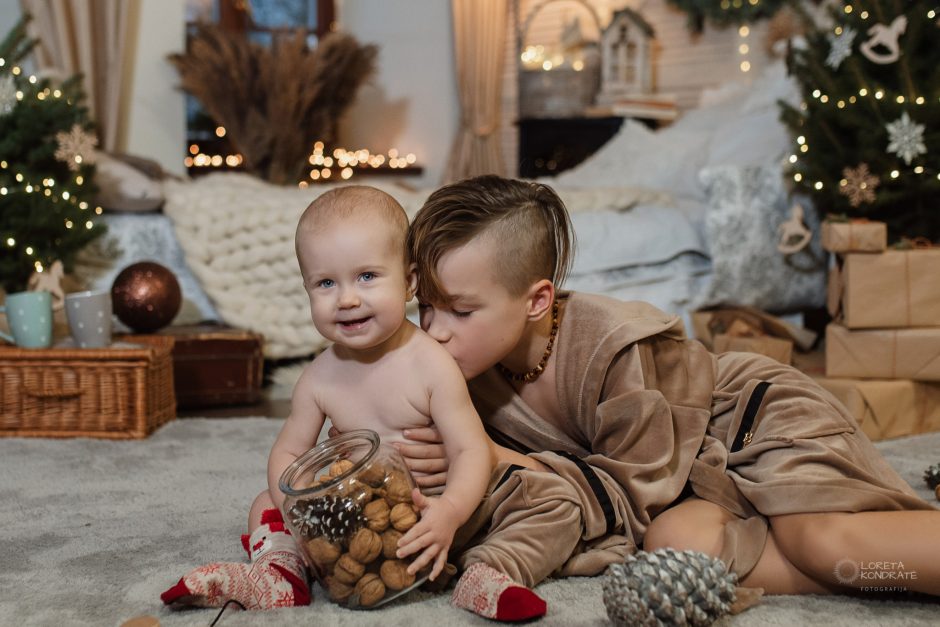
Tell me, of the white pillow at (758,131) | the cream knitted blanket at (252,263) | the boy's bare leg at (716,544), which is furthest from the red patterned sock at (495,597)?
the white pillow at (758,131)

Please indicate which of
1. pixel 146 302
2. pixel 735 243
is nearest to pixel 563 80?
pixel 735 243

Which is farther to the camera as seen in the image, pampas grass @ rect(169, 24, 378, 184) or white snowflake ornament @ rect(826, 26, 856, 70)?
pampas grass @ rect(169, 24, 378, 184)

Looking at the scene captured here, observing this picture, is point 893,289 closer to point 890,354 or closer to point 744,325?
point 890,354

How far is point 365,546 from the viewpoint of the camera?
1.04 metres

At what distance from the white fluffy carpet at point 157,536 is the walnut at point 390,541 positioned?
0.08m

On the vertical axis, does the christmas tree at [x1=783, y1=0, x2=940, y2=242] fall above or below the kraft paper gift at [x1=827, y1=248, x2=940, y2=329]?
above

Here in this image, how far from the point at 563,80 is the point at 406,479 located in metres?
4.05

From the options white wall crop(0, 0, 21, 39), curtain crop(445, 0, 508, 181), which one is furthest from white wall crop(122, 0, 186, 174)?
curtain crop(445, 0, 508, 181)

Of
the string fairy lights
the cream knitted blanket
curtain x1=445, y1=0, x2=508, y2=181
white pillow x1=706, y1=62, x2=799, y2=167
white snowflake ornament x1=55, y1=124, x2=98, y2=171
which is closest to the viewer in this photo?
white snowflake ornament x1=55, y1=124, x2=98, y2=171

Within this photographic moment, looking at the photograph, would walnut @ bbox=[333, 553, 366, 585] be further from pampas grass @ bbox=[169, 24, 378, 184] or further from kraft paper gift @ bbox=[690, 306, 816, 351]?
pampas grass @ bbox=[169, 24, 378, 184]

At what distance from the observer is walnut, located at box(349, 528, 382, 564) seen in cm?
103

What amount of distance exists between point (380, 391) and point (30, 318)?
4.02 feet

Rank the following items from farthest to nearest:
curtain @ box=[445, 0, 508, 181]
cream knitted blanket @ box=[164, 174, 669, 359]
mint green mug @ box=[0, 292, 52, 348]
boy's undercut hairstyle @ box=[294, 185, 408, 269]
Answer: curtain @ box=[445, 0, 508, 181]
cream knitted blanket @ box=[164, 174, 669, 359]
mint green mug @ box=[0, 292, 52, 348]
boy's undercut hairstyle @ box=[294, 185, 408, 269]

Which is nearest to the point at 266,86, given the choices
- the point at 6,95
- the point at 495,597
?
the point at 6,95
